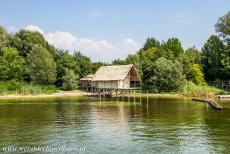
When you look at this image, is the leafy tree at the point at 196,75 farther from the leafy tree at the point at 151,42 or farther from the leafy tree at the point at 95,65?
the leafy tree at the point at 151,42

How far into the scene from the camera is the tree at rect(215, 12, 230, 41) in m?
64.2

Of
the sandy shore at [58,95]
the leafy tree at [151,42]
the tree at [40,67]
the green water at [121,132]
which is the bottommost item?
the green water at [121,132]

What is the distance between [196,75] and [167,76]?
7287mm

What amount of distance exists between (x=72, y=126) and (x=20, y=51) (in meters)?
48.8

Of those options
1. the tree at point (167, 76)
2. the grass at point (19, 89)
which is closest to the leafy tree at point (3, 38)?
the grass at point (19, 89)

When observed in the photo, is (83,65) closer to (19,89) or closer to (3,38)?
(19,89)

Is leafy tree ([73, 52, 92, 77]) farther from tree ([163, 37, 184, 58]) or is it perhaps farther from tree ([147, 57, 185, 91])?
tree ([163, 37, 184, 58])

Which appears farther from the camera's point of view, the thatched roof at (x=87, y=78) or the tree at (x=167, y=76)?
the thatched roof at (x=87, y=78)

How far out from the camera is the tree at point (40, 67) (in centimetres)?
6378

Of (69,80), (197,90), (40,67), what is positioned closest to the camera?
(197,90)

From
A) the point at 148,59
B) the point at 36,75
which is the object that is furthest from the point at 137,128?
the point at 148,59

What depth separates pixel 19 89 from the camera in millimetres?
60000

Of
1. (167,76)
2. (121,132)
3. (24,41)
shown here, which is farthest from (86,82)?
(121,132)

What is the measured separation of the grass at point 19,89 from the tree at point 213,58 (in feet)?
91.9
